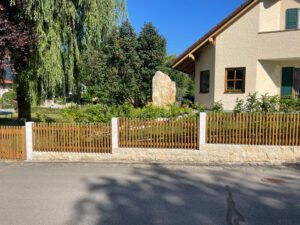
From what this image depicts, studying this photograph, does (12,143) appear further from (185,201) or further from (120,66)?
(120,66)

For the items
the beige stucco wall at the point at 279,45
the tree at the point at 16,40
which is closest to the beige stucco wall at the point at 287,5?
the beige stucco wall at the point at 279,45

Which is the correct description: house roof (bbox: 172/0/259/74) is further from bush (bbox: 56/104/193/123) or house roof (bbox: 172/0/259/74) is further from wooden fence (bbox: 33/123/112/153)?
wooden fence (bbox: 33/123/112/153)

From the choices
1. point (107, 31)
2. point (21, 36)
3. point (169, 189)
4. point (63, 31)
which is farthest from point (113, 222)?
point (107, 31)

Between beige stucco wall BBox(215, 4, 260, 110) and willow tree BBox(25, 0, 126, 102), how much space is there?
5572 mm

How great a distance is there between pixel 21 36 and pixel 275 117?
8.70m

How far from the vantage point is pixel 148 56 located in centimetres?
2117

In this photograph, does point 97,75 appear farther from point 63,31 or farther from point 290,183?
point 290,183

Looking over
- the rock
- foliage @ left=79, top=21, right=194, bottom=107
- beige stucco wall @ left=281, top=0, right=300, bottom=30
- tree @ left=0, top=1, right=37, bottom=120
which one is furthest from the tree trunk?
beige stucco wall @ left=281, top=0, right=300, bottom=30

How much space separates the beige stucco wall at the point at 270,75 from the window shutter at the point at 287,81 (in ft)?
0.64

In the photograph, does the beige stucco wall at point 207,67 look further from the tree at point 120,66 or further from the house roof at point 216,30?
the tree at point 120,66

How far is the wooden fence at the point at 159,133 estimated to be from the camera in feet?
25.1

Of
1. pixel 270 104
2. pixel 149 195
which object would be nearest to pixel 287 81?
pixel 270 104

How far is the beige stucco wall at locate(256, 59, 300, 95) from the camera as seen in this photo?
12305 millimetres

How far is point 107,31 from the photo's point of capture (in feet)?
35.9
